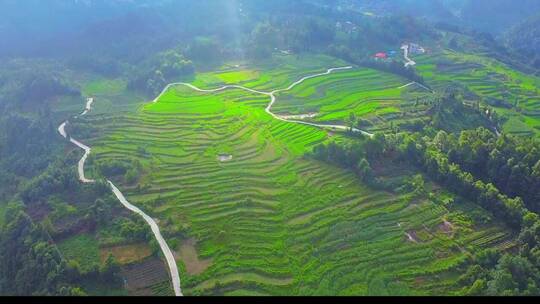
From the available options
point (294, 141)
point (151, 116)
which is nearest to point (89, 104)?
point (151, 116)

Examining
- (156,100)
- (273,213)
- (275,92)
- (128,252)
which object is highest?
(273,213)

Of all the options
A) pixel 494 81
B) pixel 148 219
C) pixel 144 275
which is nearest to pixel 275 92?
pixel 148 219

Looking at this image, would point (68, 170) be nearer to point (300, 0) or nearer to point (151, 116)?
point (151, 116)

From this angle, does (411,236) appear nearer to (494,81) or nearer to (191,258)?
(191,258)

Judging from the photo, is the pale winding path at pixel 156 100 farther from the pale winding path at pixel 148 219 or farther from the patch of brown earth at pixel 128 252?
the patch of brown earth at pixel 128 252

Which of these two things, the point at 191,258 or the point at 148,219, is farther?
the point at 148,219

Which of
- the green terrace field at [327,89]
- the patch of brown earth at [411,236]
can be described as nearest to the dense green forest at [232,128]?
the green terrace field at [327,89]

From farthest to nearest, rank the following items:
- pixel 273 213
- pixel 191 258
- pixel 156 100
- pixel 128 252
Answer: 1. pixel 156 100
2. pixel 273 213
3. pixel 128 252
4. pixel 191 258
